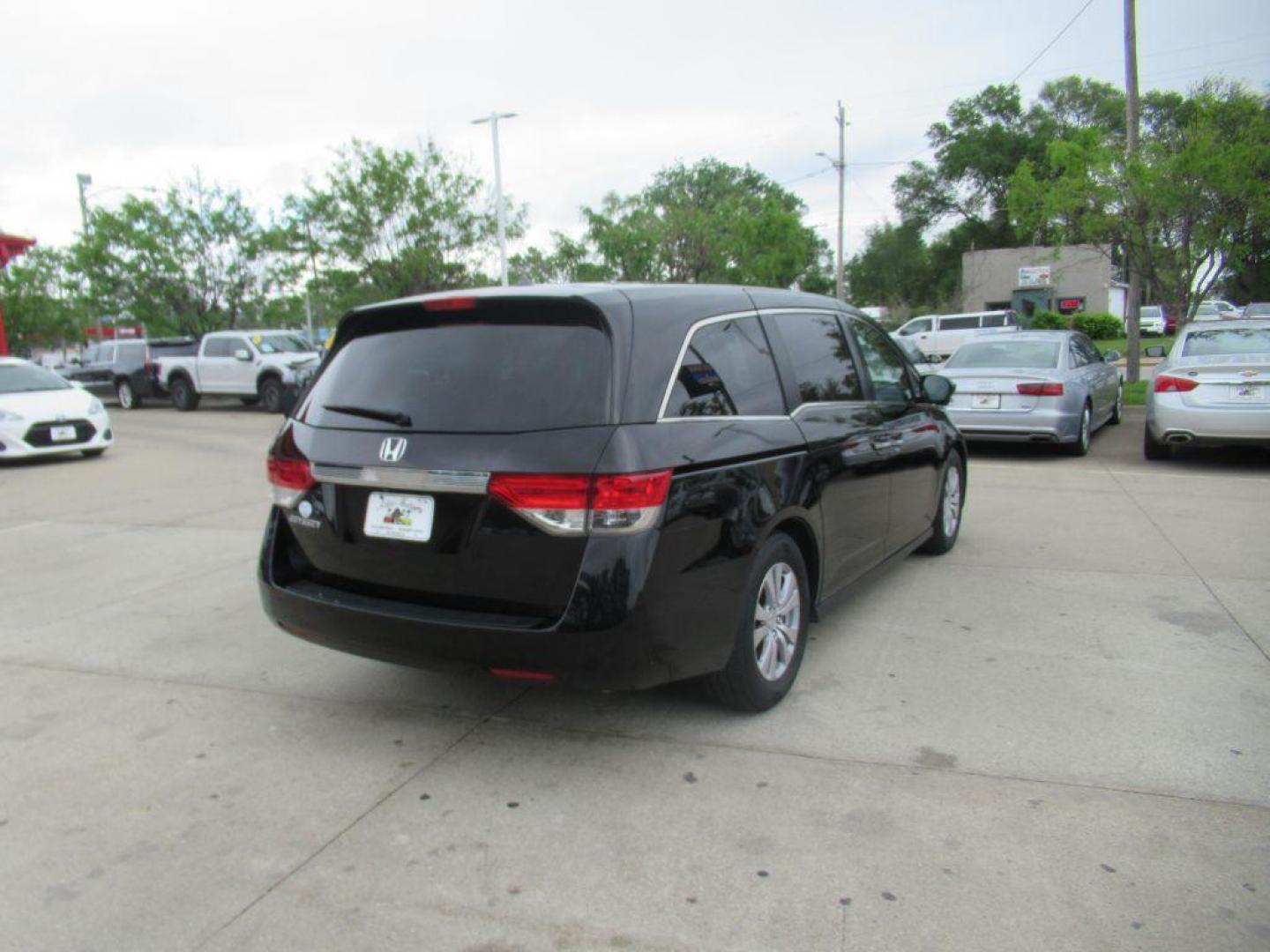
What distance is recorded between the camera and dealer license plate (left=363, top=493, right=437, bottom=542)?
3352 mm

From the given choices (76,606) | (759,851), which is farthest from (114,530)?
(759,851)

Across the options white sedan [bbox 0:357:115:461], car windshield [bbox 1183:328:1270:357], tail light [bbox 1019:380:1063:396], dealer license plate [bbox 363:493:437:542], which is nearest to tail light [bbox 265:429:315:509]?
dealer license plate [bbox 363:493:437:542]

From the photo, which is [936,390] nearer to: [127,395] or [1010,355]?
[1010,355]

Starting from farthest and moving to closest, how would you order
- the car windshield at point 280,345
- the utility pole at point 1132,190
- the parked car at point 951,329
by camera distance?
1. the parked car at point 951,329
2. the car windshield at point 280,345
3. the utility pole at point 1132,190

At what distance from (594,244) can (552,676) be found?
37777 mm

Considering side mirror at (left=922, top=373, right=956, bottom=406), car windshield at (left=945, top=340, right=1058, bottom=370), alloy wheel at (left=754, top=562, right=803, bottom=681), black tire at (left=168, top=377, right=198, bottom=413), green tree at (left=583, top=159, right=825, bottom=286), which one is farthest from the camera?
green tree at (left=583, top=159, right=825, bottom=286)

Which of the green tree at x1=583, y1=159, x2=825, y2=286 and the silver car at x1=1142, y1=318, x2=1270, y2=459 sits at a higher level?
the green tree at x1=583, y1=159, x2=825, y2=286

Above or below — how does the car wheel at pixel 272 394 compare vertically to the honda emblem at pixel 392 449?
below

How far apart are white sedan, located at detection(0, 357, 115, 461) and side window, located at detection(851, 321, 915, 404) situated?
36.9ft

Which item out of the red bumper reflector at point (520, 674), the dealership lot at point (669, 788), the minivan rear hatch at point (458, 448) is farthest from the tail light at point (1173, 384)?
the red bumper reflector at point (520, 674)

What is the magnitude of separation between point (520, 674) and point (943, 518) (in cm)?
387

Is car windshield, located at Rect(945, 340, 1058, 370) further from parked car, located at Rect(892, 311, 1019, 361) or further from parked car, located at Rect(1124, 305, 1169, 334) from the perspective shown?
parked car, located at Rect(1124, 305, 1169, 334)

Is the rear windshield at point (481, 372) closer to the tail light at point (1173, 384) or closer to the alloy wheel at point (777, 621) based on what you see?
the alloy wheel at point (777, 621)

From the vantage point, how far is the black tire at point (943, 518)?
619cm
